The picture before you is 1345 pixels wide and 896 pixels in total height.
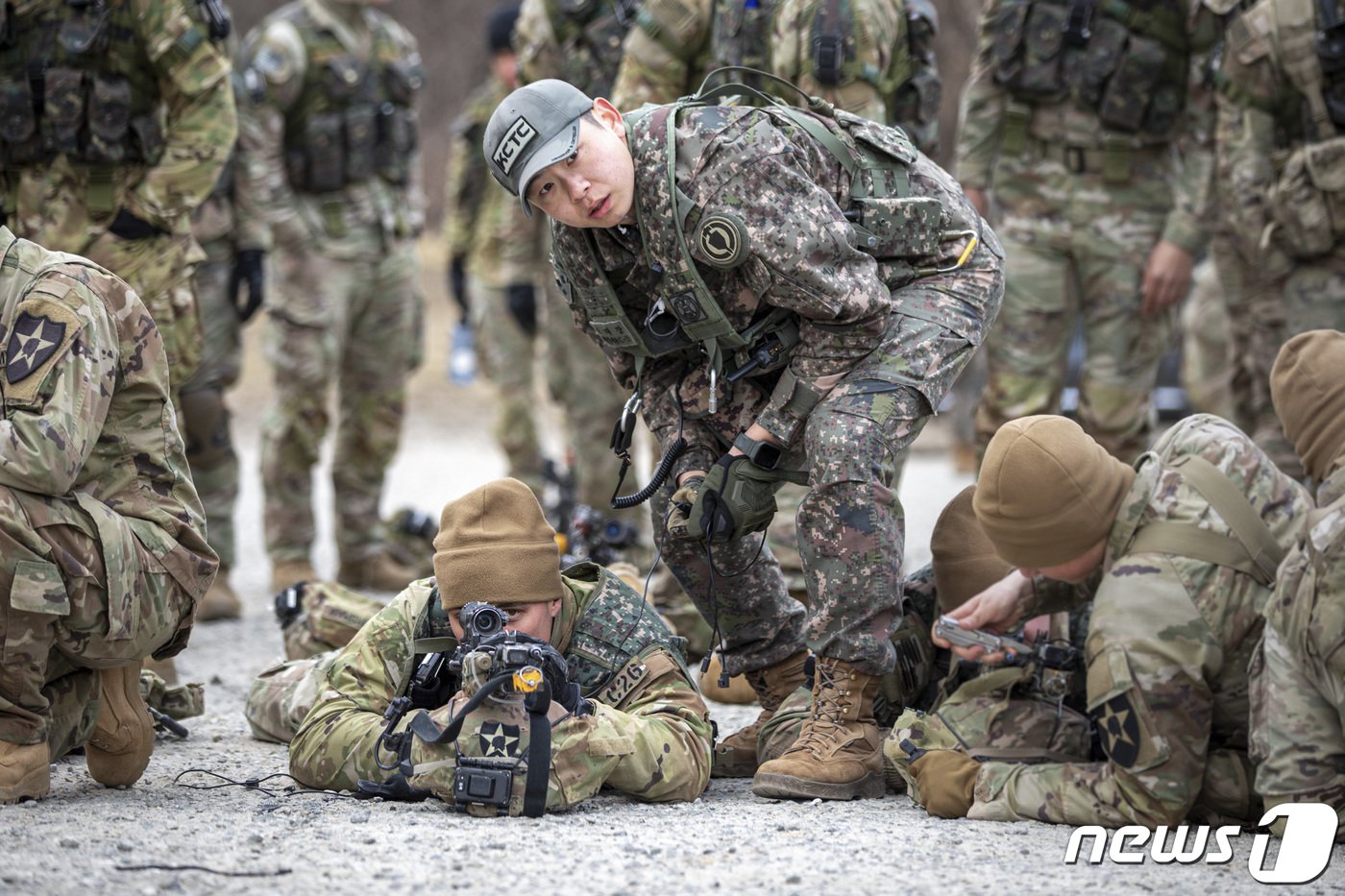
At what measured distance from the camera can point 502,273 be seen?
987 cm

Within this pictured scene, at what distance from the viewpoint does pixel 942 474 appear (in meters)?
12.9

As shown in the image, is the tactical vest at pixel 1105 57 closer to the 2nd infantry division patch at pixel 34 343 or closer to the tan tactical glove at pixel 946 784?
the tan tactical glove at pixel 946 784

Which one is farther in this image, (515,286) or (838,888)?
(515,286)

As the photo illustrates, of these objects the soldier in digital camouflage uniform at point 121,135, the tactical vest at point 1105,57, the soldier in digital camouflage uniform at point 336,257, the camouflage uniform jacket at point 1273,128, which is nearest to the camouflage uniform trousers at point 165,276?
the soldier in digital camouflage uniform at point 121,135

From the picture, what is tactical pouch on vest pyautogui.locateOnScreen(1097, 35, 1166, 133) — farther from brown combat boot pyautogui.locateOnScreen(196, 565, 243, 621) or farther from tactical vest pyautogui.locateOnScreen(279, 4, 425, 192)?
brown combat boot pyautogui.locateOnScreen(196, 565, 243, 621)

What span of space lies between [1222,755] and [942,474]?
353 inches

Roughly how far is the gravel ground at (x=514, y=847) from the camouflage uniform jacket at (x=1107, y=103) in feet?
10.7

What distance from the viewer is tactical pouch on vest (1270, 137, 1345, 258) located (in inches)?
251

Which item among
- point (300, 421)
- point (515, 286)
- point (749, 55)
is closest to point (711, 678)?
point (749, 55)

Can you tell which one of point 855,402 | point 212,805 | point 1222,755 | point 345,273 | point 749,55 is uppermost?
point 749,55

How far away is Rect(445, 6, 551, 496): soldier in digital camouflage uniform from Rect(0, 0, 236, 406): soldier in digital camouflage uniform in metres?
3.01

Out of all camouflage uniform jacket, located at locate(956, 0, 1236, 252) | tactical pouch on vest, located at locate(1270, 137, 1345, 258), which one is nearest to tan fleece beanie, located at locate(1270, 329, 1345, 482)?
tactical pouch on vest, located at locate(1270, 137, 1345, 258)

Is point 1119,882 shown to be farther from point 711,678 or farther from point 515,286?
point 515,286

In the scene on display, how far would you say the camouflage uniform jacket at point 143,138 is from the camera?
6.36 m
